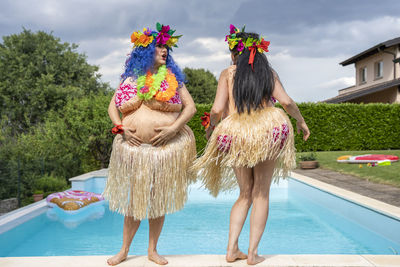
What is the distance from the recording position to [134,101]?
299cm

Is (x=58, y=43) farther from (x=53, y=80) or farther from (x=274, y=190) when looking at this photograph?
(x=274, y=190)

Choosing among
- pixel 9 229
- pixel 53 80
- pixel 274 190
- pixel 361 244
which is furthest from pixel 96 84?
pixel 361 244

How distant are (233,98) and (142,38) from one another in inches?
33.5

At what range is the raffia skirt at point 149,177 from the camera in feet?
9.47

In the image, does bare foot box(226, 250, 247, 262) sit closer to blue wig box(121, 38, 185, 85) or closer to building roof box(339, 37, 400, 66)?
blue wig box(121, 38, 185, 85)

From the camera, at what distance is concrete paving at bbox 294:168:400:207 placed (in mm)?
6493

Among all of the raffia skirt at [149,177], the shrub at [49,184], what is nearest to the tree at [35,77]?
the shrub at [49,184]

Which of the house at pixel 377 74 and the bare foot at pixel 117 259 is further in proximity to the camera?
the house at pixel 377 74

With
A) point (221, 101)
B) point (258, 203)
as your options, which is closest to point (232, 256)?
point (258, 203)

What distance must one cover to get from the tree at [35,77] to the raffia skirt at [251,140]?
20.6 metres

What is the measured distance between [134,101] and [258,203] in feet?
4.10

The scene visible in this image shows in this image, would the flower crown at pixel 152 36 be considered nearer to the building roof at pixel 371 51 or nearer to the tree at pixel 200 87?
the building roof at pixel 371 51

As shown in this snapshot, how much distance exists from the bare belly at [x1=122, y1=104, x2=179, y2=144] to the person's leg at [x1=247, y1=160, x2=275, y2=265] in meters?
0.80

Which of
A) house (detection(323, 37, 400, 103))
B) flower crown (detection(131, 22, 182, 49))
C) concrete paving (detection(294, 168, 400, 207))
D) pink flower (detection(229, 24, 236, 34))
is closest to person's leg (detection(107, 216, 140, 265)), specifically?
flower crown (detection(131, 22, 182, 49))
